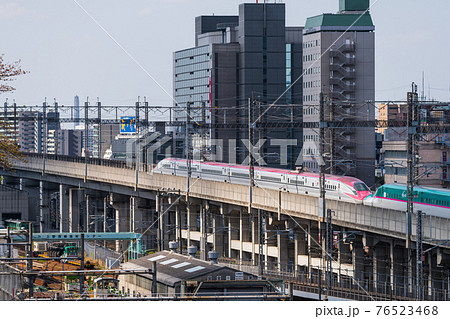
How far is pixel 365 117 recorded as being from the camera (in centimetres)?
10331

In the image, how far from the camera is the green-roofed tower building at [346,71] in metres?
98.7

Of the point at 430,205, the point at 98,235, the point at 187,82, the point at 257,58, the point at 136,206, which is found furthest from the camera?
the point at 187,82

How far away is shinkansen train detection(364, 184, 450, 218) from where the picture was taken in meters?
44.3

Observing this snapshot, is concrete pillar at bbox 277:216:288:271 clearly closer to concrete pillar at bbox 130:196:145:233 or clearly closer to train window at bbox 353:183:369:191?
train window at bbox 353:183:369:191

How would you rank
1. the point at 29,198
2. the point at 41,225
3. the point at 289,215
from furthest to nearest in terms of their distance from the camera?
the point at 29,198
the point at 41,225
the point at 289,215

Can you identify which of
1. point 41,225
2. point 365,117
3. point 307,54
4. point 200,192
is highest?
point 307,54

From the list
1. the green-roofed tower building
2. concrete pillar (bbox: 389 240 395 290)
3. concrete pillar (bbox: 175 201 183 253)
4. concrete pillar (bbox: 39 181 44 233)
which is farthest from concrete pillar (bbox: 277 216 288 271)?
the green-roofed tower building

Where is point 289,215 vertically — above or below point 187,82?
below

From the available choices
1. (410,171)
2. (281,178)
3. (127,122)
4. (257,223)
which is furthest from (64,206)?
(410,171)

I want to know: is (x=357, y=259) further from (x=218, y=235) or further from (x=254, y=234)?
(x=218, y=235)

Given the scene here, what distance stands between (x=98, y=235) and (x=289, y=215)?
1585 centimetres

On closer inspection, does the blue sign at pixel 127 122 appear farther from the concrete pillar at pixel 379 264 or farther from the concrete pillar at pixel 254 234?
the concrete pillar at pixel 379 264

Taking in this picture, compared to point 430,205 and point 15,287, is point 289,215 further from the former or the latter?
point 15,287

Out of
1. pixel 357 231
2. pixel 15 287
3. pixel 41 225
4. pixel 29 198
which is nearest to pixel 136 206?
pixel 41 225
